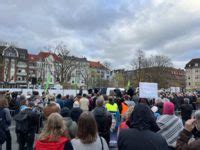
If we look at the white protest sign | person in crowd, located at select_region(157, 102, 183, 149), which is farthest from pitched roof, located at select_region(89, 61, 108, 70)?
person in crowd, located at select_region(157, 102, 183, 149)

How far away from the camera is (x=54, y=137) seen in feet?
13.6

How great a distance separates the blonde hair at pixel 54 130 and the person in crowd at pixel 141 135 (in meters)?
0.87

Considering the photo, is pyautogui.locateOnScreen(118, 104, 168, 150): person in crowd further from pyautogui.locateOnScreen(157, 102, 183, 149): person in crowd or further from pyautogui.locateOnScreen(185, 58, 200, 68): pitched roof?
pyautogui.locateOnScreen(185, 58, 200, 68): pitched roof

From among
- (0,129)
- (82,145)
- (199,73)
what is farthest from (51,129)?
(199,73)

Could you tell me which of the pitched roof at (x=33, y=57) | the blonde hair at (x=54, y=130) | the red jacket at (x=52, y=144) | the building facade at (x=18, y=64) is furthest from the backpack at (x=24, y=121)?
the pitched roof at (x=33, y=57)

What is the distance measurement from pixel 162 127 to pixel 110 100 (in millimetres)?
4753

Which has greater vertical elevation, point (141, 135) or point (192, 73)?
point (192, 73)

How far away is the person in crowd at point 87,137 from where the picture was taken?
416 cm

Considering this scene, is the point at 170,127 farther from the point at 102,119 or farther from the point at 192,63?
the point at 192,63

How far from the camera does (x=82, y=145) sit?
4.16m

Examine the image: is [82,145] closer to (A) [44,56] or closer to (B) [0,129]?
(B) [0,129]

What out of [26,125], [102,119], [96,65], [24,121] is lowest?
[26,125]

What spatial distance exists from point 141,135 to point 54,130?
1.22 metres

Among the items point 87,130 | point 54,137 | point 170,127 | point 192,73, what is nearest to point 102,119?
point 170,127
